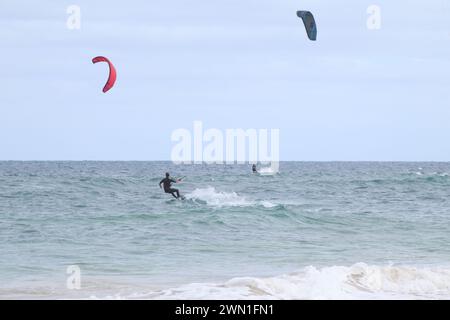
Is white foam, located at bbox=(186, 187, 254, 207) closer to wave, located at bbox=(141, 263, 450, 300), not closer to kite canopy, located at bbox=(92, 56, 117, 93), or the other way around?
kite canopy, located at bbox=(92, 56, 117, 93)

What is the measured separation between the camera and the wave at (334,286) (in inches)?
465

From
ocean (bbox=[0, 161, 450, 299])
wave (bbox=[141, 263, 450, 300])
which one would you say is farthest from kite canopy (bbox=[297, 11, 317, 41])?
wave (bbox=[141, 263, 450, 300])

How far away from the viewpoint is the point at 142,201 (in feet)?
108

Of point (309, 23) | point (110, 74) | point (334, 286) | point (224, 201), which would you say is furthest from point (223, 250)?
point (224, 201)

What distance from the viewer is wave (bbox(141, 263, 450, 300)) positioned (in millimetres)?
11812

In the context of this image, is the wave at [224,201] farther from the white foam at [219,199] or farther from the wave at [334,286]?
the wave at [334,286]

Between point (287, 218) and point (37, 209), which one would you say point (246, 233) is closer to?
point (287, 218)

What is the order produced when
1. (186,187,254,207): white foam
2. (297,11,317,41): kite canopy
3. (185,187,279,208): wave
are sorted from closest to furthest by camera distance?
(297,11,317,41): kite canopy < (185,187,279,208): wave < (186,187,254,207): white foam

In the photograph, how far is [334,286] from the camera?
12617 mm

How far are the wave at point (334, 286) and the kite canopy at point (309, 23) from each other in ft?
30.9

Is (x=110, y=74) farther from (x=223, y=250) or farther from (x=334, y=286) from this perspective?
(x=334, y=286)

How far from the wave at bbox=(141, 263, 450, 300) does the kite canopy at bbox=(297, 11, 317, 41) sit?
941 centimetres
